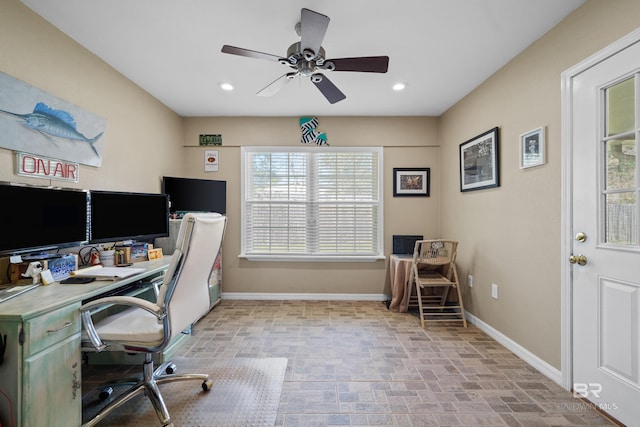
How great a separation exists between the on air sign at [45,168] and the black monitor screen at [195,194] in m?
1.07

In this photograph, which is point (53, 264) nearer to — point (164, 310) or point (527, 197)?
point (164, 310)

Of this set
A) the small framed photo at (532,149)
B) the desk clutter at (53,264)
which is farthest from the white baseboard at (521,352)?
the desk clutter at (53,264)

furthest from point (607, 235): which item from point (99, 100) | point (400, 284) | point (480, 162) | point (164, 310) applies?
point (99, 100)

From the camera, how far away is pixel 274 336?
274 centimetres

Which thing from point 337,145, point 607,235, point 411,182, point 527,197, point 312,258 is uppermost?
point 337,145

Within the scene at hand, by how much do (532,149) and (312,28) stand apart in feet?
6.28

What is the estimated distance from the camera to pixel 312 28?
5.32 ft

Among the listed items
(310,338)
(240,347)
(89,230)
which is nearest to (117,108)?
(89,230)

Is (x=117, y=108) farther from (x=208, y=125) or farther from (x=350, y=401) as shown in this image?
(x=350, y=401)

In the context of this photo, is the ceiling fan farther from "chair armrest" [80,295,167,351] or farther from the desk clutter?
the desk clutter

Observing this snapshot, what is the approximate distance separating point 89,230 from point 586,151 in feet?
11.3

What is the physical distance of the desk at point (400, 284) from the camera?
333cm

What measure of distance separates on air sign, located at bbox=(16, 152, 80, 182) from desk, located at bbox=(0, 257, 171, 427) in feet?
2.75

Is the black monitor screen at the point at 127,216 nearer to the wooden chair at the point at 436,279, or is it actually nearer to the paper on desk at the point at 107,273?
the paper on desk at the point at 107,273
